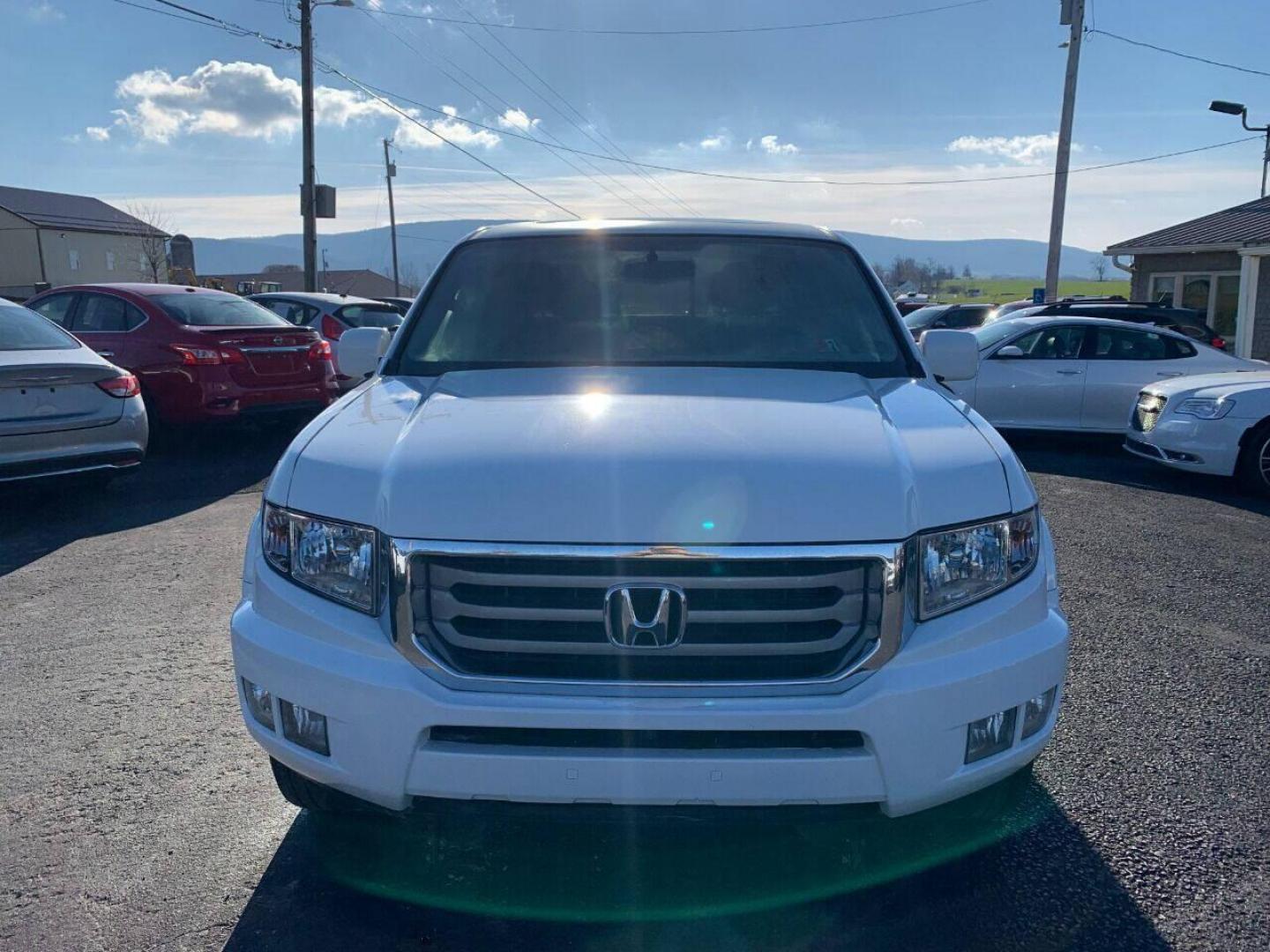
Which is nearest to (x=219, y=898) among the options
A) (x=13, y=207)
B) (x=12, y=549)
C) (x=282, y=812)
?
(x=282, y=812)

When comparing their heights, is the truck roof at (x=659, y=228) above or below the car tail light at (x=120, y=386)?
above

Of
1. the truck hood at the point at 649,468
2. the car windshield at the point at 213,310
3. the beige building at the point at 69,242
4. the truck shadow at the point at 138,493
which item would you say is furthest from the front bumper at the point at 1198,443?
the beige building at the point at 69,242

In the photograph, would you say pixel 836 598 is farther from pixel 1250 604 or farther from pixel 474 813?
pixel 1250 604

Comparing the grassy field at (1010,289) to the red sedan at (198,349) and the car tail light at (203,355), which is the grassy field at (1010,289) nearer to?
the red sedan at (198,349)

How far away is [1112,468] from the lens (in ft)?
32.7

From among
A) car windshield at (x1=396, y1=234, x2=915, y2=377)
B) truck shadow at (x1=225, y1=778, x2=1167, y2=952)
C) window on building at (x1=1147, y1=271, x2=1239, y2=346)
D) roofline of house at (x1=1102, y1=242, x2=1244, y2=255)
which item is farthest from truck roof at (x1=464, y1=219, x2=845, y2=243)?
window on building at (x1=1147, y1=271, x2=1239, y2=346)

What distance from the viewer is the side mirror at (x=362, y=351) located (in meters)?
4.02

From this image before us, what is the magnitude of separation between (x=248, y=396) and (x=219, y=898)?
7.34 metres

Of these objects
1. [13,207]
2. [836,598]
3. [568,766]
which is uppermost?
[13,207]

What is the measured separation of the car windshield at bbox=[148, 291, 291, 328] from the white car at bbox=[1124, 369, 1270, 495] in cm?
817

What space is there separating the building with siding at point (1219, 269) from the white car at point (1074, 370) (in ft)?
40.4

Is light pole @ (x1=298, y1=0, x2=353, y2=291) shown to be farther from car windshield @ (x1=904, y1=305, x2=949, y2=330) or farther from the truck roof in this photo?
the truck roof

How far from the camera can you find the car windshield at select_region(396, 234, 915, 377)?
350 cm

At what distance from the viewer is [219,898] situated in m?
2.69
